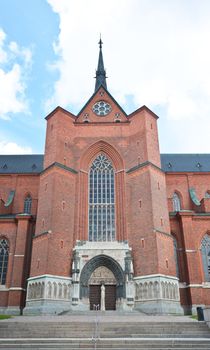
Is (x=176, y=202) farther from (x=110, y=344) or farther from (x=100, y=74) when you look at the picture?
(x=110, y=344)

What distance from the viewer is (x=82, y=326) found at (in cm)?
1259

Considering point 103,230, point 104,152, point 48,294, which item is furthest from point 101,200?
point 48,294

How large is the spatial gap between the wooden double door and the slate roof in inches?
559

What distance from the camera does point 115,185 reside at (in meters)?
25.7

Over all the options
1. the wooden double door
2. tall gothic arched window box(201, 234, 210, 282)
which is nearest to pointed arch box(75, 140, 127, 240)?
the wooden double door

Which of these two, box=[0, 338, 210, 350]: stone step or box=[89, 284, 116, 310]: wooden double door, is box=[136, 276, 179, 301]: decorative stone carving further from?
box=[0, 338, 210, 350]: stone step

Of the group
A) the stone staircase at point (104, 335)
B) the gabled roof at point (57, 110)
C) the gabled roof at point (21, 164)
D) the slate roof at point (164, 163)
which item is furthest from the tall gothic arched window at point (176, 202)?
the stone staircase at point (104, 335)

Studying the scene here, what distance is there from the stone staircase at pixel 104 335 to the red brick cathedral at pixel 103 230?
23.9 feet

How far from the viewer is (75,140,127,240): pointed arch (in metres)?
23.8

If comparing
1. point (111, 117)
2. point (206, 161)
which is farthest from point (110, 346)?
point (206, 161)

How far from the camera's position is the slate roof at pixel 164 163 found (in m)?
33.2

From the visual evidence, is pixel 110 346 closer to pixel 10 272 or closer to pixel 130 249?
pixel 130 249

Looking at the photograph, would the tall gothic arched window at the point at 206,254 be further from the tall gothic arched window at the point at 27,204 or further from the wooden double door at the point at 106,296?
the tall gothic arched window at the point at 27,204

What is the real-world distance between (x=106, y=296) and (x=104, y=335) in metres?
10.5
